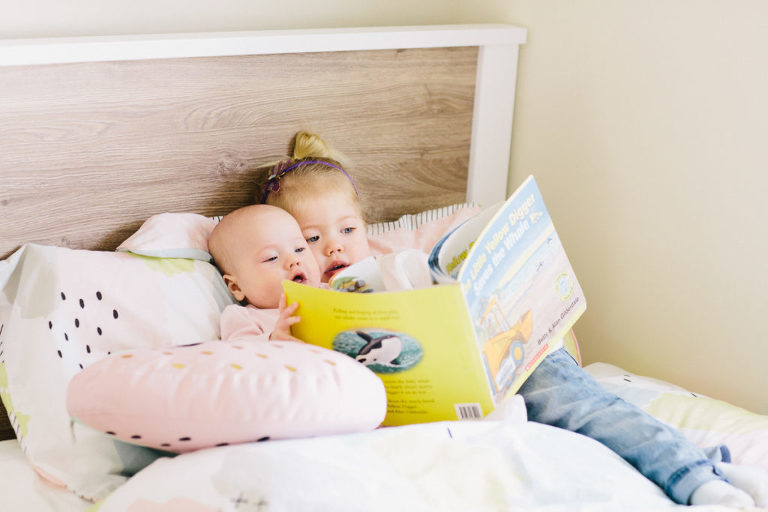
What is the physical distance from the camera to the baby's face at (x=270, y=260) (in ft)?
4.10

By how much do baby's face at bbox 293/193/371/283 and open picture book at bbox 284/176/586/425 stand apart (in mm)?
303

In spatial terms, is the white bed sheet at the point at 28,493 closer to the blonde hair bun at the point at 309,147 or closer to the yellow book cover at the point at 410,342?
the yellow book cover at the point at 410,342

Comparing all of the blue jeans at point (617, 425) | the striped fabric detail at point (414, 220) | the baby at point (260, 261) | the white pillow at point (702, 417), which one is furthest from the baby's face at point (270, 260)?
the white pillow at point (702, 417)

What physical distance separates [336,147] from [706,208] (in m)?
0.65

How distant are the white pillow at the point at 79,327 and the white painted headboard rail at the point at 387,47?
30 centimetres

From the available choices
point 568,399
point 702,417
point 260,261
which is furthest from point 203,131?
point 702,417

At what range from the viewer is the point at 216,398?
0.81m

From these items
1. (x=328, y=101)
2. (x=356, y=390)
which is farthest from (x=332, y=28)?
(x=356, y=390)

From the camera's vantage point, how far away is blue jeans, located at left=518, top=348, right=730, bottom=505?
3.11 feet

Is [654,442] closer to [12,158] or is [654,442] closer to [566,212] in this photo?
[566,212]

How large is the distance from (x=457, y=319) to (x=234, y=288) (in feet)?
1.65

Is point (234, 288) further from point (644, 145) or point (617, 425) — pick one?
point (644, 145)

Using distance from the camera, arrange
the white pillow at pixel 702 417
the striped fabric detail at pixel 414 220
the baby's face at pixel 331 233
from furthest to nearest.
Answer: the striped fabric detail at pixel 414 220 → the baby's face at pixel 331 233 → the white pillow at pixel 702 417

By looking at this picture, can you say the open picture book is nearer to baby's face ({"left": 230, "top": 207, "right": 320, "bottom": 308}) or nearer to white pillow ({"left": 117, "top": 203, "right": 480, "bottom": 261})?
baby's face ({"left": 230, "top": 207, "right": 320, "bottom": 308})
